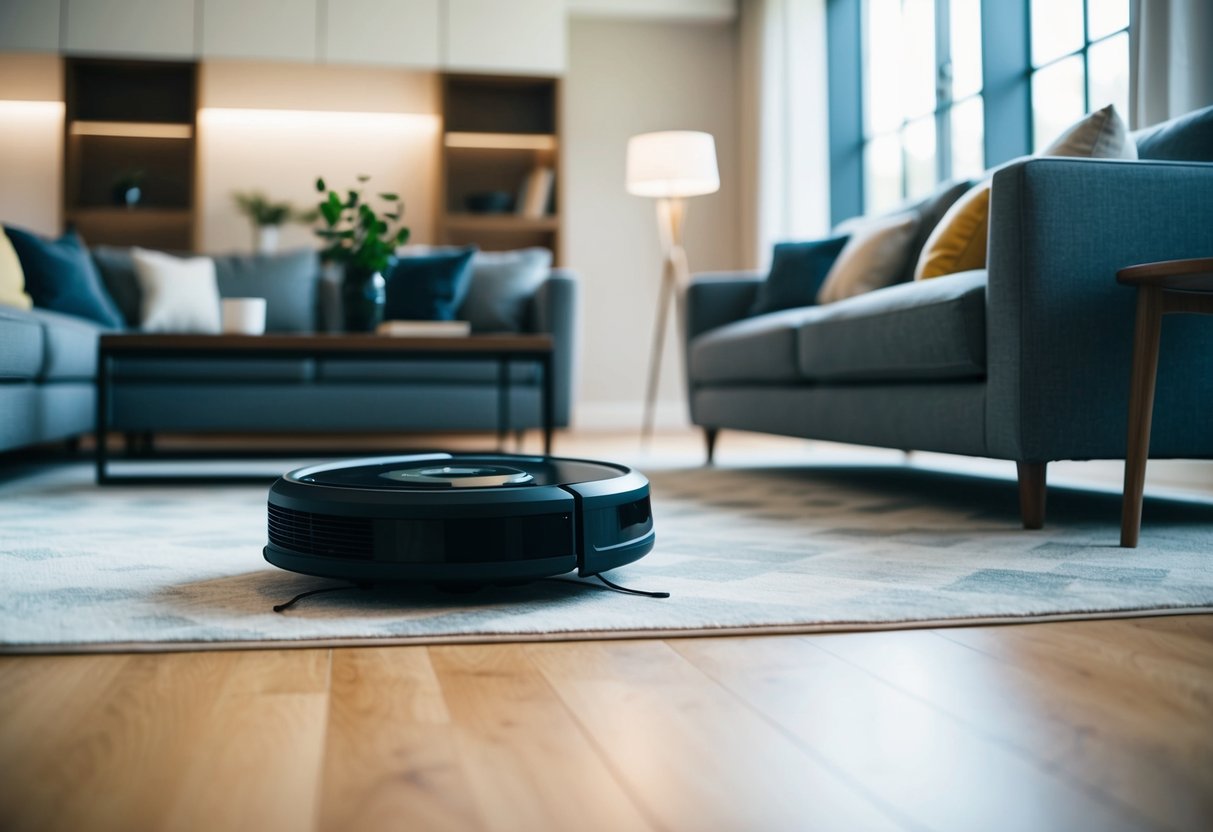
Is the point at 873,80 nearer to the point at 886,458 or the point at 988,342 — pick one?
the point at 886,458

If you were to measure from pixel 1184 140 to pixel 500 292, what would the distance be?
275 centimetres

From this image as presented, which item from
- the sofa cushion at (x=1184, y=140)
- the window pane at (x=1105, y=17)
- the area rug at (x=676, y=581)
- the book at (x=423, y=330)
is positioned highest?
the window pane at (x=1105, y=17)

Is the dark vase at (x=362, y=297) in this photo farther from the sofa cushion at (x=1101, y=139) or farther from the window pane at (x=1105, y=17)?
the window pane at (x=1105, y=17)

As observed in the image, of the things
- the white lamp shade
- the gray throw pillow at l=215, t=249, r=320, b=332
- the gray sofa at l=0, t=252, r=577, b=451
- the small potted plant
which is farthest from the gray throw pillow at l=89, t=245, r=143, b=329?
the white lamp shade

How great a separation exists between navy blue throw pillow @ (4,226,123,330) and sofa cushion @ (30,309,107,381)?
0.39 m

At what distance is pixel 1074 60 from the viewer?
3578mm

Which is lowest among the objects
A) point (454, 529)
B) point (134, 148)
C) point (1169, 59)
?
point (454, 529)

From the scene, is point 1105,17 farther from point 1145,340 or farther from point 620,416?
point 620,416

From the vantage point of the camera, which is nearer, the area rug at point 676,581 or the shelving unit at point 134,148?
the area rug at point 676,581

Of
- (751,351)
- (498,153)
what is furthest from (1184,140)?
(498,153)

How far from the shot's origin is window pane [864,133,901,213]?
495 centimetres

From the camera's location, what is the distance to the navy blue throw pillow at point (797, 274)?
3.58 metres

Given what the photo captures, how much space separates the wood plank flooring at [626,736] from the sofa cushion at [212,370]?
2.96m

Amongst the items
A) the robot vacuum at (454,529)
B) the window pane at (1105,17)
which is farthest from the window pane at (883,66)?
the robot vacuum at (454,529)
